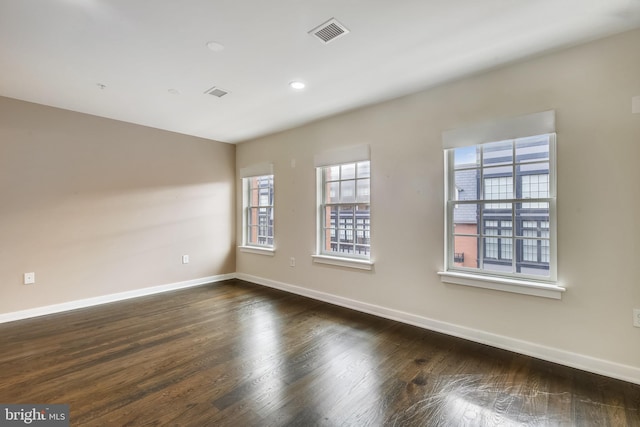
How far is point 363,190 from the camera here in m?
3.75

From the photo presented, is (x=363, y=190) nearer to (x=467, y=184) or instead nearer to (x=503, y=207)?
(x=467, y=184)

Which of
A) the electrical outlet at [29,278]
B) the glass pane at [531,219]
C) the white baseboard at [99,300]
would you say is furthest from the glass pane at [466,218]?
the electrical outlet at [29,278]

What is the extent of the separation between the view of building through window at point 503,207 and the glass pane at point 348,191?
1257 mm

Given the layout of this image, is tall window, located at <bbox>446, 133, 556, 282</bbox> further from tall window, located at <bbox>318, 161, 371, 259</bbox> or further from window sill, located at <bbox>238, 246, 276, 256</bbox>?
window sill, located at <bbox>238, 246, 276, 256</bbox>

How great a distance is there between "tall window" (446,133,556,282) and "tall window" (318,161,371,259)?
1.05 metres

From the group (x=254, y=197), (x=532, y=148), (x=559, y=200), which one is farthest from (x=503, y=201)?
(x=254, y=197)

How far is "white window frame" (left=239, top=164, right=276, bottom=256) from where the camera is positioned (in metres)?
4.83

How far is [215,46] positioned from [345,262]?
2.70 m

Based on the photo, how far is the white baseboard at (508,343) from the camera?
2131 millimetres

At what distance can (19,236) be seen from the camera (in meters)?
3.40

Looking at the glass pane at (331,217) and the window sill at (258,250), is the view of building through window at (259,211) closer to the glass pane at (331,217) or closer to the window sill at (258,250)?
the window sill at (258,250)

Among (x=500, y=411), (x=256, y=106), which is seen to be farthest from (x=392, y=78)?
(x=500, y=411)

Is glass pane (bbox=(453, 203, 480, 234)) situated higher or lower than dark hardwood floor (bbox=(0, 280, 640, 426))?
higher

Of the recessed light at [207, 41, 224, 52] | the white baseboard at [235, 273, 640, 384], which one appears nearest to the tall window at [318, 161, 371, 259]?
the white baseboard at [235, 273, 640, 384]
